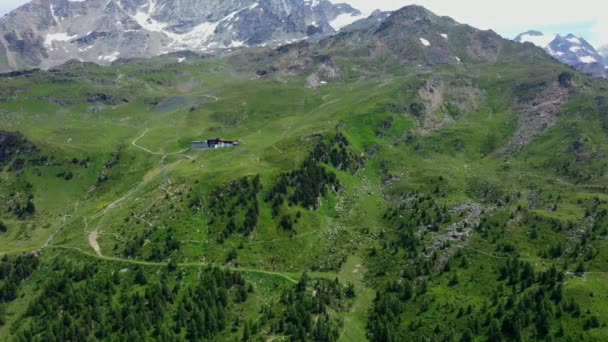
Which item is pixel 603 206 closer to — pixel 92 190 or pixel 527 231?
pixel 527 231

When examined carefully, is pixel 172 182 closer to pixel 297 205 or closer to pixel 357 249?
pixel 297 205

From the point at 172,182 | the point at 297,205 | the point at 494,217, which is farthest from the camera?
the point at 172,182

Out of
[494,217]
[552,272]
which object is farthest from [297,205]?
[552,272]

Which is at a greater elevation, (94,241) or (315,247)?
(94,241)

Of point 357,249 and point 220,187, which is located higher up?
point 220,187

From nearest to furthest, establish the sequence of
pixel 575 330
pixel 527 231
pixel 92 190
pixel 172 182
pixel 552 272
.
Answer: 1. pixel 575 330
2. pixel 552 272
3. pixel 527 231
4. pixel 172 182
5. pixel 92 190

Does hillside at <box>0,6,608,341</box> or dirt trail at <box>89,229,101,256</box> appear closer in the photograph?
hillside at <box>0,6,608,341</box>

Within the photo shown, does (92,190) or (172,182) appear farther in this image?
(92,190)

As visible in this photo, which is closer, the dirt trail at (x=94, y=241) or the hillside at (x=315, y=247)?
the hillside at (x=315, y=247)

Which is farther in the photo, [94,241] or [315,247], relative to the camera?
[94,241]

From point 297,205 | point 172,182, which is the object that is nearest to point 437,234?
point 297,205
